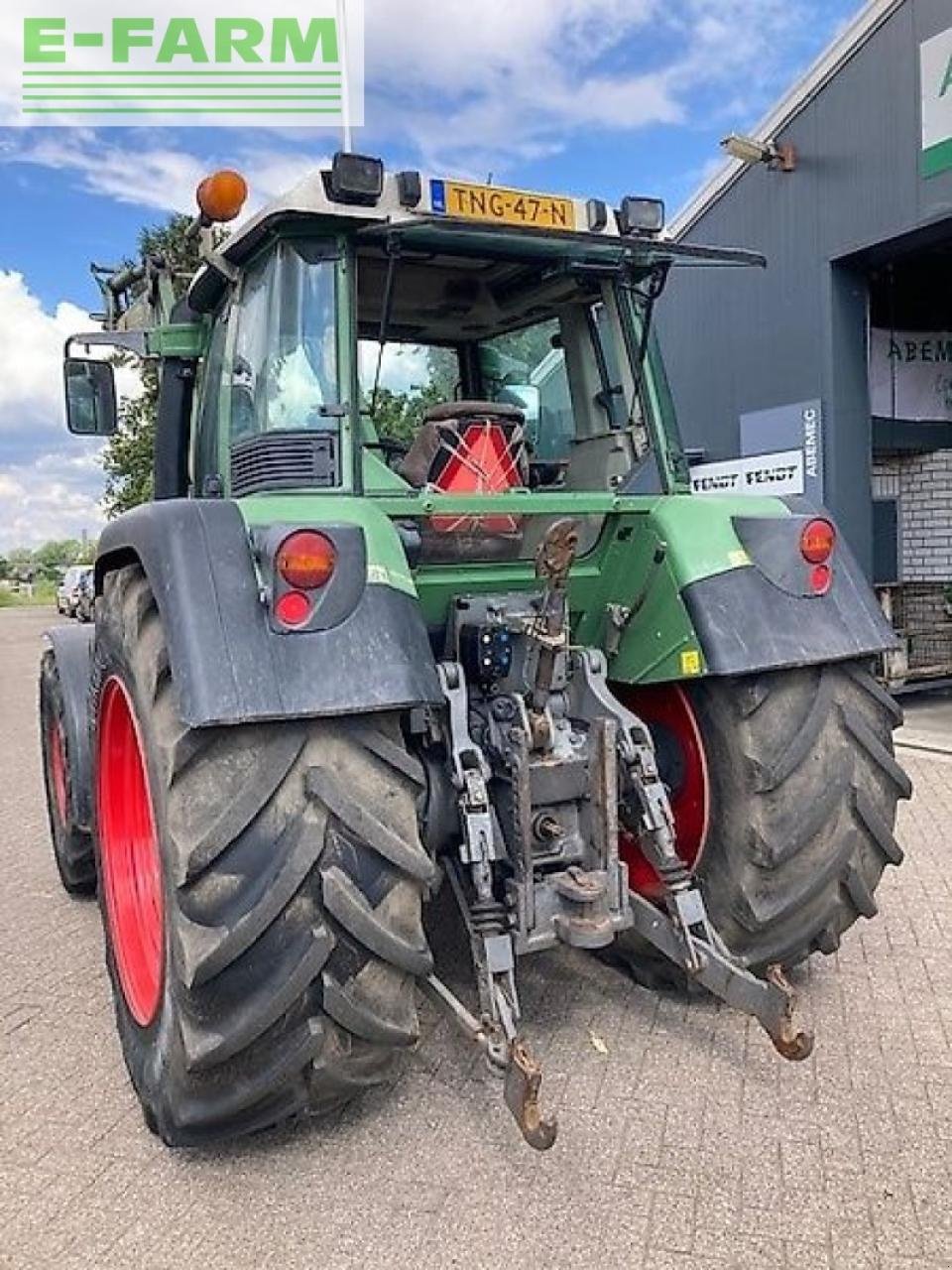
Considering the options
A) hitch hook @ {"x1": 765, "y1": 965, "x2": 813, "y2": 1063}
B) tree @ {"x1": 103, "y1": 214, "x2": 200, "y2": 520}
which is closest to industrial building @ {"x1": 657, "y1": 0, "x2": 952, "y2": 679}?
tree @ {"x1": 103, "y1": 214, "x2": 200, "y2": 520}

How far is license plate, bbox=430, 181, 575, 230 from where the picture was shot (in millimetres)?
3074

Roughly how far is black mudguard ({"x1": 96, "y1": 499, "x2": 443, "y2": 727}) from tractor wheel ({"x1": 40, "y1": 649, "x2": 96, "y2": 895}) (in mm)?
2186

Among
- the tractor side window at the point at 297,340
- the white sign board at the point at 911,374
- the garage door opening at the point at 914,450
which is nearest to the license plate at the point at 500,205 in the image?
the tractor side window at the point at 297,340

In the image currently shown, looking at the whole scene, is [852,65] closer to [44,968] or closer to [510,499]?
[510,499]

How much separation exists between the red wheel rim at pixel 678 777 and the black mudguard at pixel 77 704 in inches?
79.0

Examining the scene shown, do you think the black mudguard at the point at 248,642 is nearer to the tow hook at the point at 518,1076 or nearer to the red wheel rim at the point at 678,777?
the tow hook at the point at 518,1076

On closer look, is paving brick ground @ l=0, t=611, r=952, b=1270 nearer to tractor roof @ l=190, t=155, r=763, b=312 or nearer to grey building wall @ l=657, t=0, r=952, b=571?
tractor roof @ l=190, t=155, r=763, b=312

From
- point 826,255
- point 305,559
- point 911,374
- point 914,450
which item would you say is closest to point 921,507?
point 914,450

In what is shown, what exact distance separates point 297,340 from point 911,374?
8.59m

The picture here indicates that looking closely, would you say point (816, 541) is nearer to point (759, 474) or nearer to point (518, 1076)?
point (518, 1076)

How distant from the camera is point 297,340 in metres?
3.16

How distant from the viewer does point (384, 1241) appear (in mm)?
2363

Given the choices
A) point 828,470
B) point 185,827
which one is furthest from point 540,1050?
point 828,470

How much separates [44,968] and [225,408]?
2.11 m
